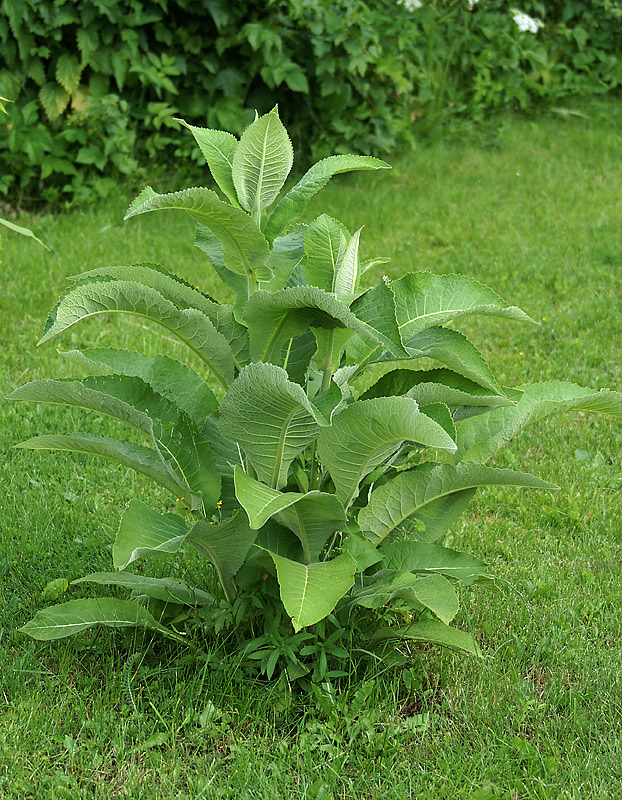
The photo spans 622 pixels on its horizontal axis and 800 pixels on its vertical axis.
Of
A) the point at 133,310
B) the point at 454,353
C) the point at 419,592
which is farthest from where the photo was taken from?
the point at 454,353

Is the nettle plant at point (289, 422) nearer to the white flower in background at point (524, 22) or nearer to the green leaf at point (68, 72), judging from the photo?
the green leaf at point (68, 72)

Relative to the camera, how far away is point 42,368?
4.00m

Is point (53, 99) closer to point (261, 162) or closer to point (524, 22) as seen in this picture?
point (524, 22)

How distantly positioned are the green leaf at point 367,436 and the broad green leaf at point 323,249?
357 mm

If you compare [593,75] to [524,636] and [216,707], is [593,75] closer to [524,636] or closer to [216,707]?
[524,636]

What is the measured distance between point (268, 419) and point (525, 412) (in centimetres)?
64

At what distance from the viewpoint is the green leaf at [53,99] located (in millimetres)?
5605

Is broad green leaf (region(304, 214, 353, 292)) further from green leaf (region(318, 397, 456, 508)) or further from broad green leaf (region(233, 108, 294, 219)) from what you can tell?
green leaf (region(318, 397, 456, 508))

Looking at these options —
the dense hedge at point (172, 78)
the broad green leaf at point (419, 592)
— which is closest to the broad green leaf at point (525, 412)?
the broad green leaf at point (419, 592)

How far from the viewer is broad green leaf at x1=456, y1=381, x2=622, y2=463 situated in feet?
6.90

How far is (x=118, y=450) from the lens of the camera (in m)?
2.07

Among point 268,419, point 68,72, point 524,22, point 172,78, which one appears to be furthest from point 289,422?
point 524,22

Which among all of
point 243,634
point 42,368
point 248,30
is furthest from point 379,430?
point 248,30

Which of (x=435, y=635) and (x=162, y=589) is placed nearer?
(x=435, y=635)
